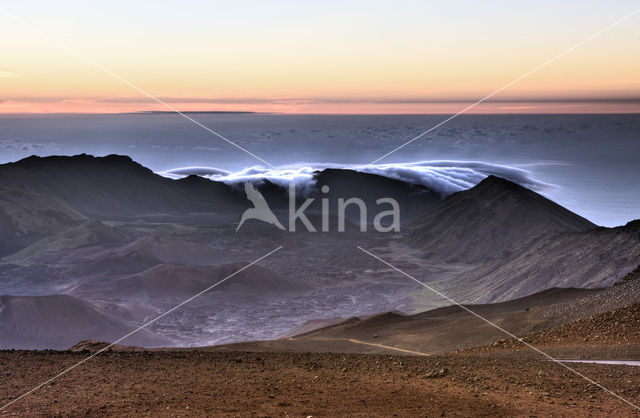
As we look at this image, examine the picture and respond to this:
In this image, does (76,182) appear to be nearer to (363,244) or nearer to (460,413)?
(363,244)

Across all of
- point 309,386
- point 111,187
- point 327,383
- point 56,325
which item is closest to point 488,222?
point 56,325

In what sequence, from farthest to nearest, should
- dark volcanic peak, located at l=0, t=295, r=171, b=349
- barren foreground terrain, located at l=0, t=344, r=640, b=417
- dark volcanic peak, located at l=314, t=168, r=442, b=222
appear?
1. dark volcanic peak, located at l=314, t=168, r=442, b=222
2. dark volcanic peak, located at l=0, t=295, r=171, b=349
3. barren foreground terrain, located at l=0, t=344, r=640, b=417

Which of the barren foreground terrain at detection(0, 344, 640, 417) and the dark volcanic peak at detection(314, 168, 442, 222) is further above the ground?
the barren foreground terrain at detection(0, 344, 640, 417)

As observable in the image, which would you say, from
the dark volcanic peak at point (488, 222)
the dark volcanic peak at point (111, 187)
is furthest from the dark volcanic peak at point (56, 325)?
Answer: the dark volcanic peak at point (111, 187)

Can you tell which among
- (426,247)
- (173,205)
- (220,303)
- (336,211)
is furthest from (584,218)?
(173,205)

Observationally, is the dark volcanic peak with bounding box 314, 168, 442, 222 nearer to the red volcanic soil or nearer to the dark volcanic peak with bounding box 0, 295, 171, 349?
the dark volcanic peak with bounding box 0, 295, 171, 349

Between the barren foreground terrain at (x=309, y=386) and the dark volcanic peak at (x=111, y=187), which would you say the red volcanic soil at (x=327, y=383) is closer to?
the barren foreground terrain at (x=309, y=386)

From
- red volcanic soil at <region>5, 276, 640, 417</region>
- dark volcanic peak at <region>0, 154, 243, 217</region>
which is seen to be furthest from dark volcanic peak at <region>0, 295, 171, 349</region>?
dark volcanic peak at <region>0, 154, 243, 217</region>

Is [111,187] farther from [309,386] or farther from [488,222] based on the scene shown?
[309,386]
